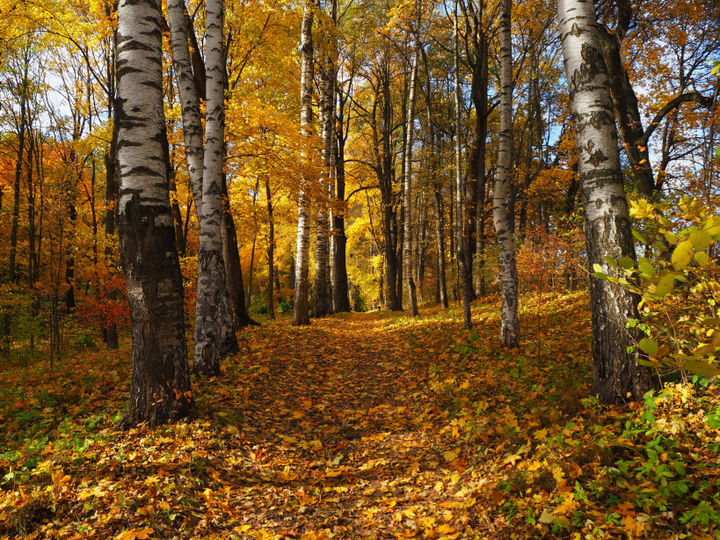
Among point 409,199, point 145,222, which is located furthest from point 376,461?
point 409,199

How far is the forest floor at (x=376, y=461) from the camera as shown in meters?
2.64

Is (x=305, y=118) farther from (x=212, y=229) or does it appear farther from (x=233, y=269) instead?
(x=212, y=229)

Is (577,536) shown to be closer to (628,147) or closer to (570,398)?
(570,398)

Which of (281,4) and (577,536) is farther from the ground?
(281,4)

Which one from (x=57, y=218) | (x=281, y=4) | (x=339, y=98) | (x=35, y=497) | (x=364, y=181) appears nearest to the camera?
(x=35, y=497)

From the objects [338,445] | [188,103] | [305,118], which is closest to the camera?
[338,445]

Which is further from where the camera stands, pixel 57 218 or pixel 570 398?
pixel 57 218

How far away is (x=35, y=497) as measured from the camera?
284 cm

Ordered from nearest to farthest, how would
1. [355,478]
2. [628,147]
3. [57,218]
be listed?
[355,478] → [628,147] → [57,218]

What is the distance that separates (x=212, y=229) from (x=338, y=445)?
13.4ft

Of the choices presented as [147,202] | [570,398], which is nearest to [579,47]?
[570,398]

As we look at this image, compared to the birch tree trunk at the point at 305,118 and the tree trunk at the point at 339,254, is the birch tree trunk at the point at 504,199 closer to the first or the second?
the birch tree trunk at the point at 305,118

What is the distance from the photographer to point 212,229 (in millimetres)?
6531

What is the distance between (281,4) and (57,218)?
8.84 m
